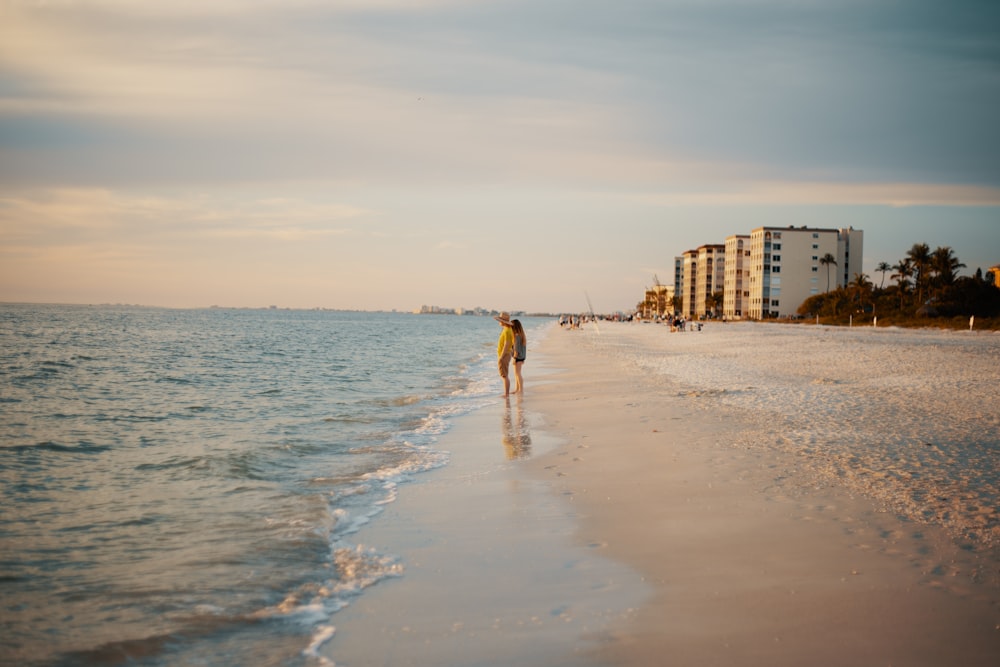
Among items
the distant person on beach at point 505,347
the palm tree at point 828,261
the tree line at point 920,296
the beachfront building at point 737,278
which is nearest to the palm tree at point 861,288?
the tree line at point 920,296

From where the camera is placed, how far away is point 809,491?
7.28 m

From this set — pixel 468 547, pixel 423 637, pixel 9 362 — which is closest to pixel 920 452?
pixel 468 547

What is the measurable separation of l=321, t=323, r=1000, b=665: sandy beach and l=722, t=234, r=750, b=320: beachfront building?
545 feet

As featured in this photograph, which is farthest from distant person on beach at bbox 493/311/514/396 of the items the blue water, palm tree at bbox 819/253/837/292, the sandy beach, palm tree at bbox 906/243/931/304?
palm tree at bbox 819/253/837/292

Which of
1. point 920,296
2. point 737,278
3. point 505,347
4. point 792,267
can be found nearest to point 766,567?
point 505,347

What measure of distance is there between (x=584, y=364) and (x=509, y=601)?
1005 inches

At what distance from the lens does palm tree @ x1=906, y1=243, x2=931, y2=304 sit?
9606cm

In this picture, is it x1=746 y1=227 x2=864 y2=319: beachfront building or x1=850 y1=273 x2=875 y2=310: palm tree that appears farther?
x1=746 y1=227 x2=864 y2=319: beachfront building

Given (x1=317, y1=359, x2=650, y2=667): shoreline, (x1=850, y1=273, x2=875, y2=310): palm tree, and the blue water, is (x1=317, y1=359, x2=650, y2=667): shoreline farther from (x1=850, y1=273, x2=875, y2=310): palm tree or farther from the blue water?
(x1=850, y1=273, x2=875, y2=310): palm tree

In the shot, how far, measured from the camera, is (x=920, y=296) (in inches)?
3664

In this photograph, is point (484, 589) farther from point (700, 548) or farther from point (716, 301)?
point (716, 301)

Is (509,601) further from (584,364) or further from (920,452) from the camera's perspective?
(584,364)

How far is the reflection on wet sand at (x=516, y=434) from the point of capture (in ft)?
34.6

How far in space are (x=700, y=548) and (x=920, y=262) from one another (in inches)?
4427
